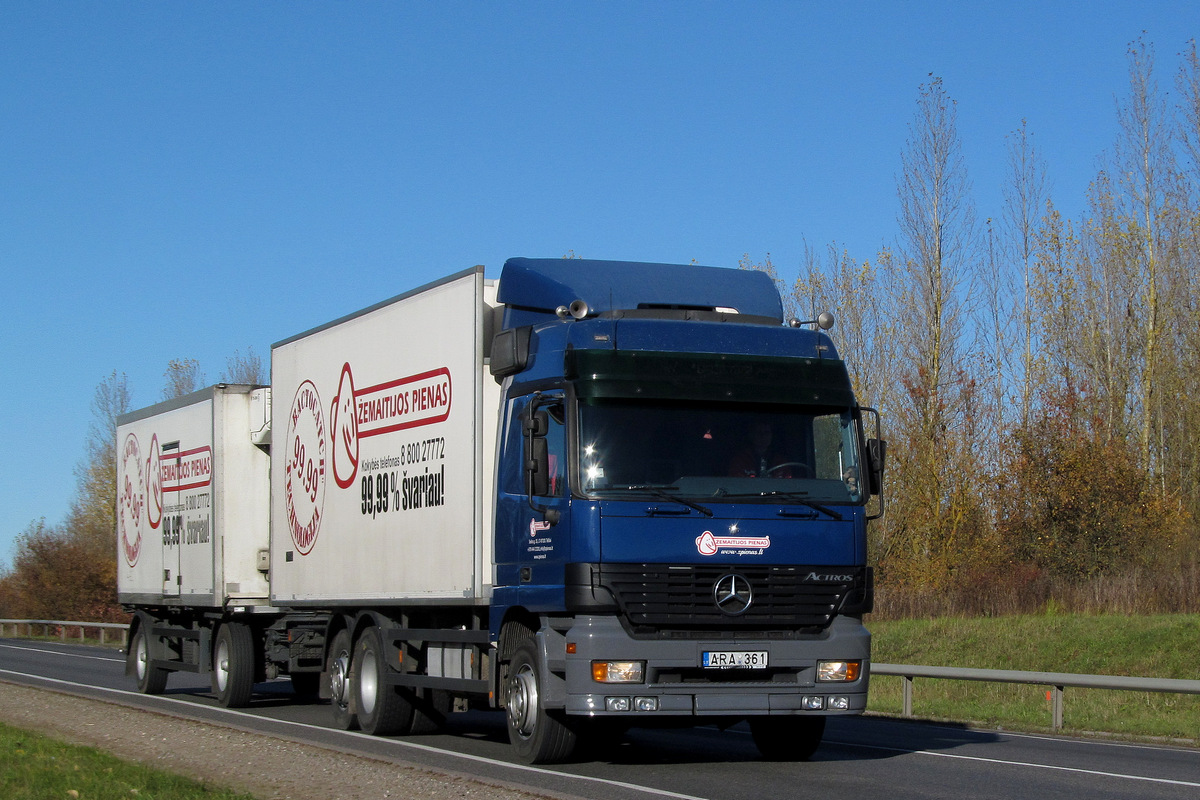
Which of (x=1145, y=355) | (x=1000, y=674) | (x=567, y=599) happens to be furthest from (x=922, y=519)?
(x=567, y=599)

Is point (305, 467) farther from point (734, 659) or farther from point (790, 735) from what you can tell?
point (734, 659)

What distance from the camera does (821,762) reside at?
39.8 ft

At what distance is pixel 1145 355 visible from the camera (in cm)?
4466

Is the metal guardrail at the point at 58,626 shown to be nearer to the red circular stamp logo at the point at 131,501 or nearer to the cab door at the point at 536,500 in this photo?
the red circular stamp logo at the point at 131,501

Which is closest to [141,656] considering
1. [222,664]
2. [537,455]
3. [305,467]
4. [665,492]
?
[222,664]

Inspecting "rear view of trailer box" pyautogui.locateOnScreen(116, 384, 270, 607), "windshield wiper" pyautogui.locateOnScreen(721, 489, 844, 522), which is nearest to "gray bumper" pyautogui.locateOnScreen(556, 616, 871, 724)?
"windshield wiper" pyautogui.locateOnScreen(721, 489, 844, 522)

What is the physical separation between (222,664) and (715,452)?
32.7 ft

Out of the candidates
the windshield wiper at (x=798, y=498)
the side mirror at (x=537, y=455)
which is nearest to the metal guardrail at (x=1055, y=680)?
the windshield wiper at (x=798, y=498)

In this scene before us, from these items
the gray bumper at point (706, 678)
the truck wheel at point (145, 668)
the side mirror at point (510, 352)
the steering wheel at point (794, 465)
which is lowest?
the truck wheel at point (145, 668)

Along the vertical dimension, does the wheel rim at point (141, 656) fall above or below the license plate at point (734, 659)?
below

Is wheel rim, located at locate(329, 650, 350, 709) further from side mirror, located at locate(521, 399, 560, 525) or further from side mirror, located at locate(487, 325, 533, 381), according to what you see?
side mirror, located at locate(521, 399, 560, 525)

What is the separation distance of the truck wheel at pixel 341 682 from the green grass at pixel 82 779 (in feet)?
10.3

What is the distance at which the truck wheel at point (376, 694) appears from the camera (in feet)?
46.6

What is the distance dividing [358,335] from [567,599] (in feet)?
18.0
